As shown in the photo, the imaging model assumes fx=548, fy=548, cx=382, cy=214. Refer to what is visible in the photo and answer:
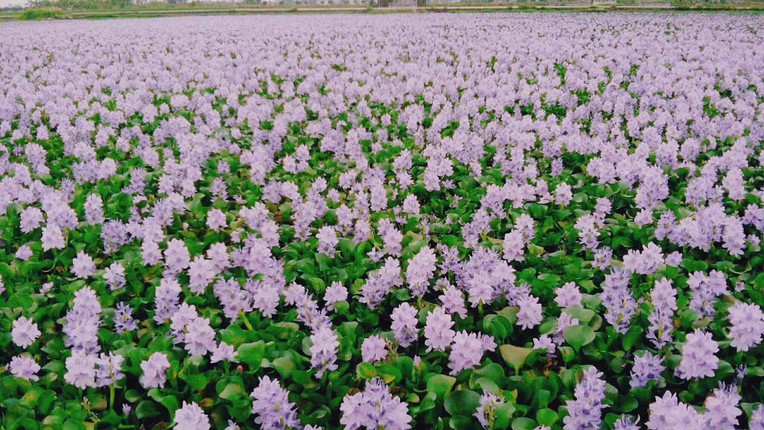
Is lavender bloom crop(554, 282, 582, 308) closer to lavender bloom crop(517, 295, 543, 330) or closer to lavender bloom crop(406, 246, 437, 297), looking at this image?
lavender bloom crop(517, 295, 543, 330)

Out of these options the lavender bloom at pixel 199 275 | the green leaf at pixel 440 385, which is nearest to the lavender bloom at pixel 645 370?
the green leaf at pixel 440 385

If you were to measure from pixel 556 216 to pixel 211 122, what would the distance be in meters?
4.41

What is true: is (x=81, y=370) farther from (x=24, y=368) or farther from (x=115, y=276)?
(x=115, y=276)

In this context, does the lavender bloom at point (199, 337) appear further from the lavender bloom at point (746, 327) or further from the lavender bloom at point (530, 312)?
the lavender bloom at point (746, 327)

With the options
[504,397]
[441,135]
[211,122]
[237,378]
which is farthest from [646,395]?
[211,122]

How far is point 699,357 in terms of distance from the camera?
7.50 feet

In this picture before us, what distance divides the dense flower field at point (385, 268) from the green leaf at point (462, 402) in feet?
0.06

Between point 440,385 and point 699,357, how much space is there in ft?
3.56

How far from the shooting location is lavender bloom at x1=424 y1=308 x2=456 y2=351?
2.59 m

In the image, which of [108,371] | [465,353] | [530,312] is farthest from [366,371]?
[108,371]

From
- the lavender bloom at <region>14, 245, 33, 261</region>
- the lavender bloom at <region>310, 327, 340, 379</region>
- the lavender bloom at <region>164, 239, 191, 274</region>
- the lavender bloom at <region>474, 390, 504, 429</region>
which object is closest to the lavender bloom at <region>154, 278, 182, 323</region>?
the lavender bloom at <region>164, 239, 191, 274</region>

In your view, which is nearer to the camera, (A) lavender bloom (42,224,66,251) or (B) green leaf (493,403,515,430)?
(B) green leaf (493,403,515,430)

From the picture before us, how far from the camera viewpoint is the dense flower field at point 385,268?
7.91 feet

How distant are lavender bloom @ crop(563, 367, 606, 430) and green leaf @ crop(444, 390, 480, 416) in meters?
0.37
